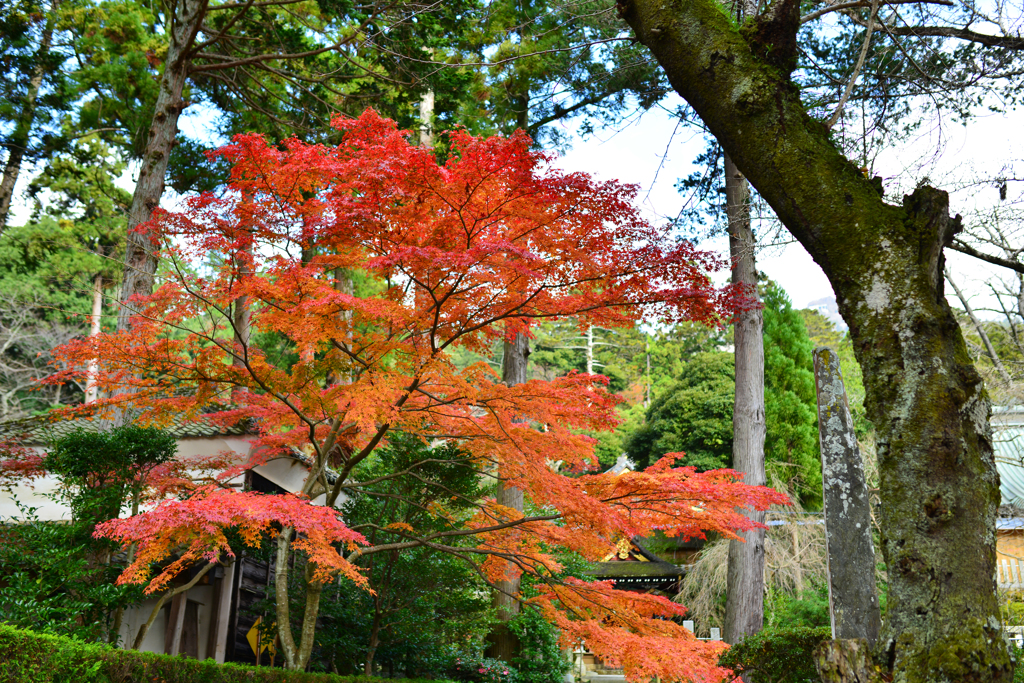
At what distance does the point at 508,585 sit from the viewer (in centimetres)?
962

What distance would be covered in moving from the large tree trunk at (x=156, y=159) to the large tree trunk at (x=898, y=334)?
23.1 ft

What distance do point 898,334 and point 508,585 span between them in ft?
25.0

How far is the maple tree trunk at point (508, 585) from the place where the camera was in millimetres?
9641

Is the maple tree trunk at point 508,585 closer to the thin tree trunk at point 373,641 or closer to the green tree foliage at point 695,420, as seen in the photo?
the thin tree trunk at point 373,641

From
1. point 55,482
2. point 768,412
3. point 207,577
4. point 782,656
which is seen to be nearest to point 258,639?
point 207,577

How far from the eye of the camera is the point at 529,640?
9547mm

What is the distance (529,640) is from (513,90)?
8249 millimetres

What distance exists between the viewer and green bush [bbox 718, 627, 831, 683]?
4828mm

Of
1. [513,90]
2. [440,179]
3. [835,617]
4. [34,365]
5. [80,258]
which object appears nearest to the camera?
[835,617]

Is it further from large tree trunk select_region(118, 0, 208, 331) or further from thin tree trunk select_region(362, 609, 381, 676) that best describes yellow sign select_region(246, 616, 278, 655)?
large tree trunk select_region(118, 0, 208, 331)

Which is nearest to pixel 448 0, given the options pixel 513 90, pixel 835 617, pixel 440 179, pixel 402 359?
pixel 513 90

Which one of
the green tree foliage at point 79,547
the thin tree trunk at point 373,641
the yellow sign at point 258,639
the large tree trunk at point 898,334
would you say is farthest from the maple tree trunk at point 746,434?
the green tree foliage at point 79,547

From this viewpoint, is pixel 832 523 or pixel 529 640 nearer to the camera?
pixel 832 523

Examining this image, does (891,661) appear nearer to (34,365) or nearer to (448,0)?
(448,0)
